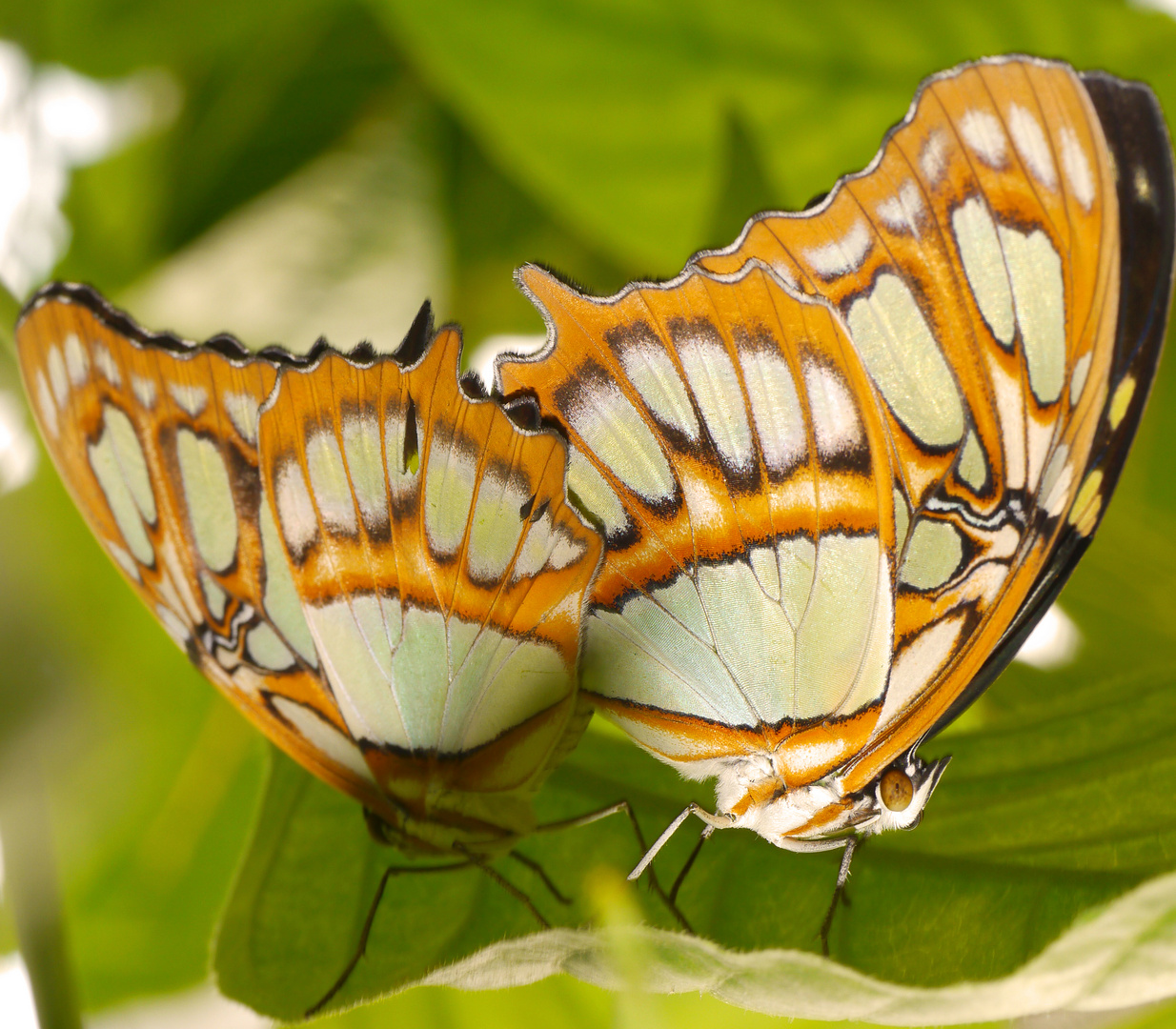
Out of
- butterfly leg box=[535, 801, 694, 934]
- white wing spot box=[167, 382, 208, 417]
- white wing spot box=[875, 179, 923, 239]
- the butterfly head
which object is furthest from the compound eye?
white wing spot box=[167, 382, 208, 417]

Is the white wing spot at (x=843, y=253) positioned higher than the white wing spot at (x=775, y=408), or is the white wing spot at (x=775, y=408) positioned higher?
the white wing spot at (x=843, y=253)

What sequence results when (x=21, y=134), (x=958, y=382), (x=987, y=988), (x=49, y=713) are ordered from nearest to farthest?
(x=987, y=988) → (x=958, y=382) → (x=49, y=713) → (x=21, y=134)

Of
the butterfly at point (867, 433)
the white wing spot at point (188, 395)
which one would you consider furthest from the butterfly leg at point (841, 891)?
the white wing spot at point (188, 395)

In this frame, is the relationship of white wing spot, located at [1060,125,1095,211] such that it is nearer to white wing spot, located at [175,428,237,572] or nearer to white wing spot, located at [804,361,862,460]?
white wing spot, located at [804,361,862,460]

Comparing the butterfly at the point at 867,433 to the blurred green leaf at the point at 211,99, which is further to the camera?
the blurred green leaf at the point at 211,99

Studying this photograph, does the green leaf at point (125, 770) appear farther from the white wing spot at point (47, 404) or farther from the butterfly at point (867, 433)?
the butterfly at point (867, 433)

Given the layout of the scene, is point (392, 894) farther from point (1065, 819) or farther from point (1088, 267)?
point (1088, 267)

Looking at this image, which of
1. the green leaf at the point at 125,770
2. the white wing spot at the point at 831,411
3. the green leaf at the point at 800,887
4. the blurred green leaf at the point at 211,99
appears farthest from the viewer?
the blurred green leaf at the point at 211,99

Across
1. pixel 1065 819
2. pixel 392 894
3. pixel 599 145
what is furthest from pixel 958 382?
pixel 599 145

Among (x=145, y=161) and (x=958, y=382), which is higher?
(x=145, y=161)
